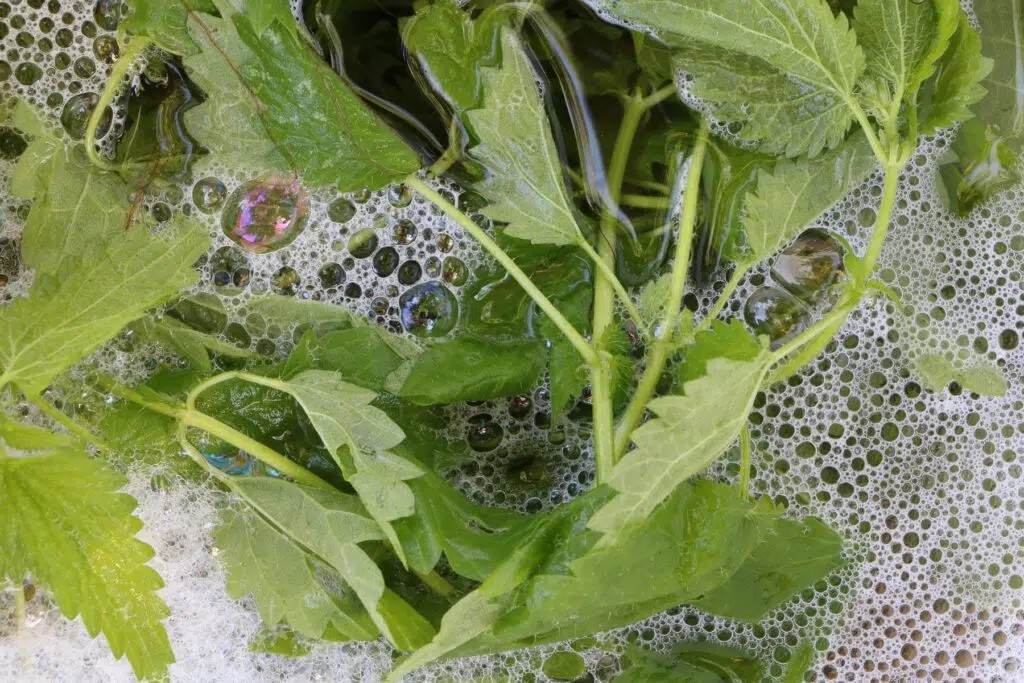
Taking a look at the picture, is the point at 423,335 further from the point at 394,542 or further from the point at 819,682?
the point at 819,682

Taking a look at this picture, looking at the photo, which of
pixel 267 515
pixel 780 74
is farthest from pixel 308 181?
pixel 780 74

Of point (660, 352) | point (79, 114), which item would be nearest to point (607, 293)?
point (660, 352)

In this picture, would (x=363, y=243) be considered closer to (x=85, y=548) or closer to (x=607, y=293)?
(x=607, y=293)

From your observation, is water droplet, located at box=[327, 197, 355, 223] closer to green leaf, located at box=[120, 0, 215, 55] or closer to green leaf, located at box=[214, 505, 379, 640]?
green leaf, located at box=[120, 0, 215, 55]

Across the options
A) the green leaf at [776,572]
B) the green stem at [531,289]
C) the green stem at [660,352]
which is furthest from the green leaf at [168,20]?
the green leaf at [776,572]

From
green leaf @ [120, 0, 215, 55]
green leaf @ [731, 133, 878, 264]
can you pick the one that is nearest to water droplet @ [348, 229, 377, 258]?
green leaf @ [120, 0, 215, 55]

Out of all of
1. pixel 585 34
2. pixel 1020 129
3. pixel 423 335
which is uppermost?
pixel 585 34
